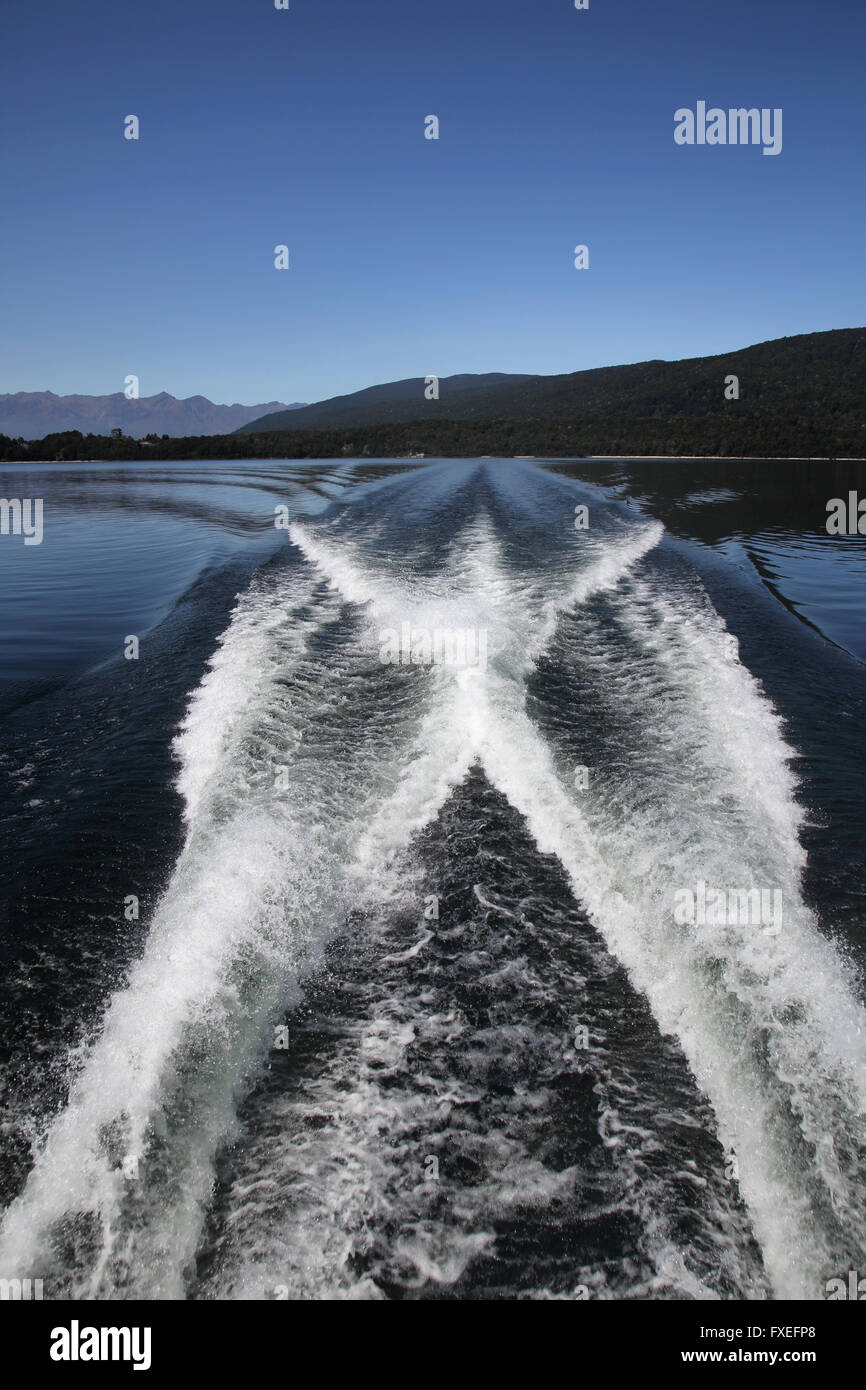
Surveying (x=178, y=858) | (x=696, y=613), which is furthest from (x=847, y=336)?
(x=178, y=858)

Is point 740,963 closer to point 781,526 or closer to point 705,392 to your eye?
point 781,526

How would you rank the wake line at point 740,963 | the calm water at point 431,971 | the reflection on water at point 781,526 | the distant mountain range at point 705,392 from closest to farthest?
the calm water at point 431,971 < the wake line at point 740,963 < the reflection on water at point 781,526 < the distant mountain range at point 705,392

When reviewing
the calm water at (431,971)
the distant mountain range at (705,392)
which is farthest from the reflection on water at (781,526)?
the distant mountain range at (705,392)

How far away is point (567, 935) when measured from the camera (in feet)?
12.7

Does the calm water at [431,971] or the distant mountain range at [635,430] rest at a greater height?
the distant mountain range at [635,430]

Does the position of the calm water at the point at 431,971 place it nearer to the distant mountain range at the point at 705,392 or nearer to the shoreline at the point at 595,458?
the shoreline at the point at 595,458

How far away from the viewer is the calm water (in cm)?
248

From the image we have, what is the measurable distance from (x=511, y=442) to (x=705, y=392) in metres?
61.0

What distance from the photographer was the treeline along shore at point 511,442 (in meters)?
62.3

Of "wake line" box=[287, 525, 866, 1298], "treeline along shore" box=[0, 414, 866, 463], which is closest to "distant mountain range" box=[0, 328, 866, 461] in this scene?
"treeline along shore" box=[0, 414, 866, 463]

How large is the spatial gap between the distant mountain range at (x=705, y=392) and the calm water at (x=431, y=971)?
78656 mm

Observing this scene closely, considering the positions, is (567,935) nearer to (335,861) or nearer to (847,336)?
(335,861)

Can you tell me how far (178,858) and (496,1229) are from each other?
3057mm

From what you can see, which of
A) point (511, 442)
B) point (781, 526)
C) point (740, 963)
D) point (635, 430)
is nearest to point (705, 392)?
point (635, 430)
